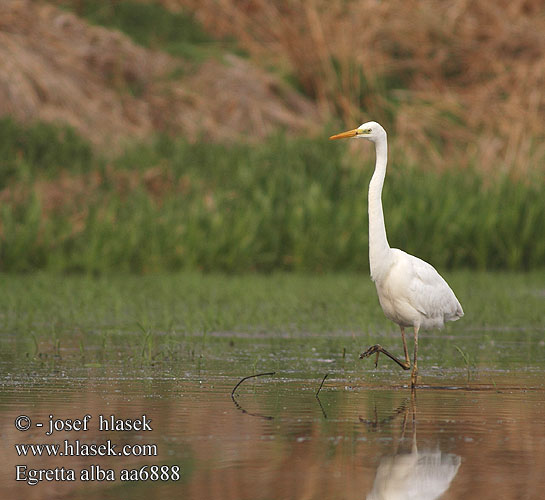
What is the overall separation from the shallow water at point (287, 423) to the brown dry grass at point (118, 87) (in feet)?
30.4

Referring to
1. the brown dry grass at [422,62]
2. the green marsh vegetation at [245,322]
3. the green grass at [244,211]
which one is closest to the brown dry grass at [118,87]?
the brown dry grass at [422,62]

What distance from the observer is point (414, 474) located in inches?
162

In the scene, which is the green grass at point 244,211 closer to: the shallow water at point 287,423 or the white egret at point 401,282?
the shallow water at point 287,423

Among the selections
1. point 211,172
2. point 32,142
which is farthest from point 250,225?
point 32,142

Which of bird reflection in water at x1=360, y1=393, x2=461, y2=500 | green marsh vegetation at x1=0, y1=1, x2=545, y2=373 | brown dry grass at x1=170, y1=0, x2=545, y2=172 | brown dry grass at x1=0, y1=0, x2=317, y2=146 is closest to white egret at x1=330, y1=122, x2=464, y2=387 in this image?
green marsh vegetation at x1=0, y1=1, x2=545, y2=373

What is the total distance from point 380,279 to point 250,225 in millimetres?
6418

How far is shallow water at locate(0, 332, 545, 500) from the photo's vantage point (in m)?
3.95

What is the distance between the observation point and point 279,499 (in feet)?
12.2

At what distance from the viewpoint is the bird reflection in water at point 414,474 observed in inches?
152

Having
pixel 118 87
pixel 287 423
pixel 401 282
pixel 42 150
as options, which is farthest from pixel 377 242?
pixel 118 87

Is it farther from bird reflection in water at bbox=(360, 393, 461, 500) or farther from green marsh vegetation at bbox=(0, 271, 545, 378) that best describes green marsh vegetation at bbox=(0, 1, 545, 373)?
bird reflection in water at bbox=(360, 393, 461, 500)

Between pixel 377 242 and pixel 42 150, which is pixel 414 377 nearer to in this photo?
pixel 377 242

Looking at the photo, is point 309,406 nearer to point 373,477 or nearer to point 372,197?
point 373,477

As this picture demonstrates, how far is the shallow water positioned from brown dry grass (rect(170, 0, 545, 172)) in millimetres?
9810
